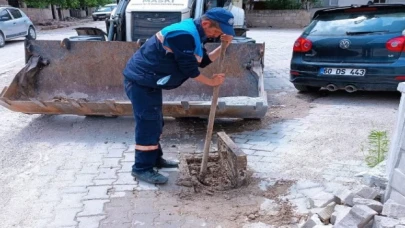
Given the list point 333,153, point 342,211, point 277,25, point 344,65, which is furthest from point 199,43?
point 277,25

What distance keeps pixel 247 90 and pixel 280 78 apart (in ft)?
→ 10.4

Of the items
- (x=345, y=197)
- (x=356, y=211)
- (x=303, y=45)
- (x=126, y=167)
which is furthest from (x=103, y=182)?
(x=303, y=45)

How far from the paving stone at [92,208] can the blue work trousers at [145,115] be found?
1.87 feet

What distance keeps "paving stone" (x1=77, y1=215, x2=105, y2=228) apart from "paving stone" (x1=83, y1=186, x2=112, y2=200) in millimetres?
331

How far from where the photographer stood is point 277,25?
23.8 meters

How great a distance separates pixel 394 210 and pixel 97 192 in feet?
7.92

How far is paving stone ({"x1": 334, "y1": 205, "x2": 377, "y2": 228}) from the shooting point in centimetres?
258

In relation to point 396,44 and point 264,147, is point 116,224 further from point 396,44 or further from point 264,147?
point 396,44

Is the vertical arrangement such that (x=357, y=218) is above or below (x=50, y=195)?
above

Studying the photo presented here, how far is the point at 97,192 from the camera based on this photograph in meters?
3.57

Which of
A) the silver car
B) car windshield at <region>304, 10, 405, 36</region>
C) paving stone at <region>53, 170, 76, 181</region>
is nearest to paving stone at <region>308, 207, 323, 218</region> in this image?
paving stone at <region>53, 170, 76, 181</region>

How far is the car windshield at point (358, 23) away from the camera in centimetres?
586

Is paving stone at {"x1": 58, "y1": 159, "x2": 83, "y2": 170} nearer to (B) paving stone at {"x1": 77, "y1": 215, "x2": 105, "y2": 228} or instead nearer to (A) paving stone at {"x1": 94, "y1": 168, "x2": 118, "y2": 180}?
(A) paving stone at {"x1": 94, "y1": 168, "x2": 118, "y2": 180}

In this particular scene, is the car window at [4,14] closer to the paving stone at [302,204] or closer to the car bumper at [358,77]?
the car bumper at [358,77]
